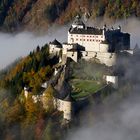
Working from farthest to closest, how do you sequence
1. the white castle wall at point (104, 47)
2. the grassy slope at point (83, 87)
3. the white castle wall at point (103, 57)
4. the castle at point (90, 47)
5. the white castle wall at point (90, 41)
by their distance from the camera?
1. the white castle wall at point (90, 41)
2. the white castle wall at point (104, 47)
3. the castle at point (90, 47)
4. the white castle wall at point (103, 57)
5. the grassy slope at point (83, 87)

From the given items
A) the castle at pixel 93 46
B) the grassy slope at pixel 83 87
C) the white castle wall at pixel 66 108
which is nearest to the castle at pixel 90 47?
the castle at pixel 93 46

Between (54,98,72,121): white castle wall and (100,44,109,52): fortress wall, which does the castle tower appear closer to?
(100,44,109,52): fortress wall

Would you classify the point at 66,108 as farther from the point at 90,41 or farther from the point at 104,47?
the point at 90,41

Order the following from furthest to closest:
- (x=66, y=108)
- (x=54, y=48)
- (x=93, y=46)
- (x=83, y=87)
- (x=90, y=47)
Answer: (x=54, y=48), (x=90, y=47), (x=93, y=46), (x=83, y=87), (x=66, y=108)

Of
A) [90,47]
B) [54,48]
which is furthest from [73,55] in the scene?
[54,48]

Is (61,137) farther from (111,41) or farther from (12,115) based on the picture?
(111,41)

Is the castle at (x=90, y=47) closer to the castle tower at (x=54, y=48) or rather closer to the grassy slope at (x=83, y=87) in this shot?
the castle tower at (x=54, y=48)

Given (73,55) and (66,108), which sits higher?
(73,55)

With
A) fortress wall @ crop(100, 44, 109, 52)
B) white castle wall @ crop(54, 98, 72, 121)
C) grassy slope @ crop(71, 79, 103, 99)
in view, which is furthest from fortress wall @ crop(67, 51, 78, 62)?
white castle wall @ crop(54, 98, 72, 121)

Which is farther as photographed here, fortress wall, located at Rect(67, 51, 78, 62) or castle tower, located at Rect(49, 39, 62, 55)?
castle tower, located at Rect(49, 39, 62, 55)
